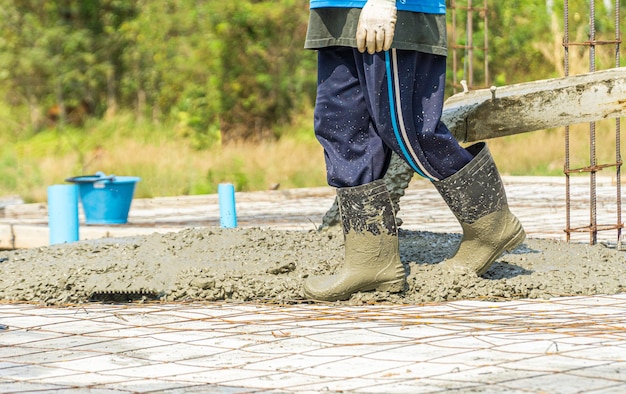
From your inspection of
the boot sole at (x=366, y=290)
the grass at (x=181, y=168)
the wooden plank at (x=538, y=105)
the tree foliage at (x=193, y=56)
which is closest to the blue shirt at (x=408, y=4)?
the wooden plank at (x=538, y=105)

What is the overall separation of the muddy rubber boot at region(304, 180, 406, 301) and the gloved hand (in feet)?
1.69

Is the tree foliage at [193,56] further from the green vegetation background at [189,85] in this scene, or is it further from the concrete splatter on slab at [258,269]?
the concrete splatter on slab at [258,269]

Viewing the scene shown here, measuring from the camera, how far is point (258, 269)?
13.6 ft

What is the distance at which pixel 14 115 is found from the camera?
18.8m

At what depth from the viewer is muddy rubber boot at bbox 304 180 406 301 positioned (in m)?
3.68

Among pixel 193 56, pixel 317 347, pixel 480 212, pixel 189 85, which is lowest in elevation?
pixel 317 347

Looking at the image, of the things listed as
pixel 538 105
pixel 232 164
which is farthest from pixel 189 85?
pixel 538 105

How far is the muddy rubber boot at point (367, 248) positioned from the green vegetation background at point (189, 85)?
5.77 m

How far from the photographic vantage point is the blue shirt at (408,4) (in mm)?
3562

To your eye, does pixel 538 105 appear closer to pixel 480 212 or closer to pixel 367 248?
pixel 480 212

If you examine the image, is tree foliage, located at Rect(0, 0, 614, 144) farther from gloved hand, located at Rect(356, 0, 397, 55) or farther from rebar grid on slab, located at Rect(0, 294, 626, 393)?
rebar grid on slab, located at Rect(0, 294, 626, 393)

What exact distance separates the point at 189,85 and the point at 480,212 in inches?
473

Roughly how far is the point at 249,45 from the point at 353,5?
11252 millimetres

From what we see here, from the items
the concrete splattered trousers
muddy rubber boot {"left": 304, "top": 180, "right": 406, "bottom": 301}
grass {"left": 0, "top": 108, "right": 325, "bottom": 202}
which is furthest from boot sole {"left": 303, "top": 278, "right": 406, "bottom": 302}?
grass {"left": 0, "top": 108, "right": 325, "bottom": 202}
